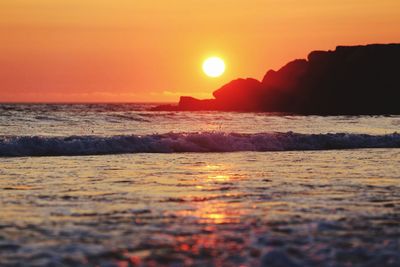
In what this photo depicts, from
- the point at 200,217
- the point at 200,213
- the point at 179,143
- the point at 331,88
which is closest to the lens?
the point at 200,217

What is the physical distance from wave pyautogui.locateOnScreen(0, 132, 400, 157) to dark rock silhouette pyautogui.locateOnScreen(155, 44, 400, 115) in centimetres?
9374

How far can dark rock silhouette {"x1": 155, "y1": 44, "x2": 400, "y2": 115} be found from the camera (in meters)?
128

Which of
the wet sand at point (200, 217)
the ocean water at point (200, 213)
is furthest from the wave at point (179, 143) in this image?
the wet sand at point (200, 217)

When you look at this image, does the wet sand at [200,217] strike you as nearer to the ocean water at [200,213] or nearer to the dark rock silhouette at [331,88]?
the ocean water at [200,213]

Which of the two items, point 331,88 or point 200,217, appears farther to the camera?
point 331,88

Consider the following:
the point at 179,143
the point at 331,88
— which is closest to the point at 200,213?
the point at 179,143

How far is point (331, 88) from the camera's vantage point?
133 meters

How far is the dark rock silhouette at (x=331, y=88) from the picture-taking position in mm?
128250

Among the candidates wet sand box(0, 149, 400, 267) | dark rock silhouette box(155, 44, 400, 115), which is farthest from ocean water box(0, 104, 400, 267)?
dark rock silhouette box(155, 44, 400, 115)

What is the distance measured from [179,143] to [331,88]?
358 ft

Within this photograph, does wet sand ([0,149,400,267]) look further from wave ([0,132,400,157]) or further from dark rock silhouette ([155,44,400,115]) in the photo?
dark rock silhouette ([155,44,400,115])

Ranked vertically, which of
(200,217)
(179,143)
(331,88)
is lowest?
(200,217)

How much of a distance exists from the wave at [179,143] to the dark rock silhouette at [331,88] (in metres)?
93.7

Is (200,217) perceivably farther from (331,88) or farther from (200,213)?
(331,88)
